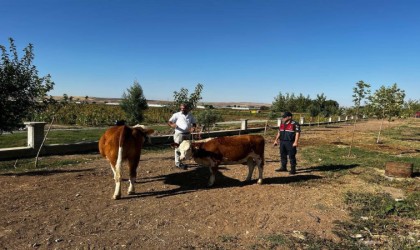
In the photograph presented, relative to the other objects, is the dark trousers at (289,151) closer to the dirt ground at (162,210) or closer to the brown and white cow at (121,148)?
the dirt ground at (162,210)

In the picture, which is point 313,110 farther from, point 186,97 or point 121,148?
point 121,148

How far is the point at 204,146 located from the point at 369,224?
4.08 m

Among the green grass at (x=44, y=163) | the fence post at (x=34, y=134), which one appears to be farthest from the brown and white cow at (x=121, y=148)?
the fence post at (x=34, y=134)

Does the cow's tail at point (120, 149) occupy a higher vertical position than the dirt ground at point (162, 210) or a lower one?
higher

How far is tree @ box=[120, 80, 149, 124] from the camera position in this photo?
17.8 meters

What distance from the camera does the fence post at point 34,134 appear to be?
11835 millimetres

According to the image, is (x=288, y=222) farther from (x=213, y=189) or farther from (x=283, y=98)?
(x=283, y=98)

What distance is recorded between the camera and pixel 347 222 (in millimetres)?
6262

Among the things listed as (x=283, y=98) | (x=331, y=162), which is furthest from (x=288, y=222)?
(x=283, y=98)

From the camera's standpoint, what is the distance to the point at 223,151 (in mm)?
8391

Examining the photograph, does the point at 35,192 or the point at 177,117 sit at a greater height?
the point at 177,117

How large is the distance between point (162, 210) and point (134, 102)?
40.1 ft

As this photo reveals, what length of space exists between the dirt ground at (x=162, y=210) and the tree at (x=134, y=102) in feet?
26.8

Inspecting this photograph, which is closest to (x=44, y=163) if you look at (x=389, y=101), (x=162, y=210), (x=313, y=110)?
(x=162, y=210)
